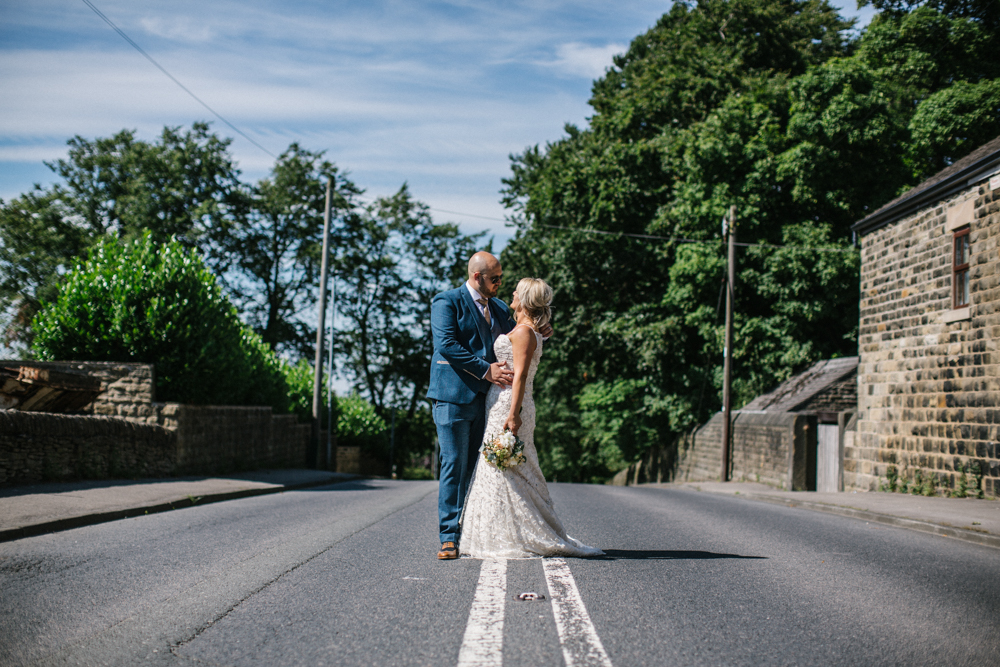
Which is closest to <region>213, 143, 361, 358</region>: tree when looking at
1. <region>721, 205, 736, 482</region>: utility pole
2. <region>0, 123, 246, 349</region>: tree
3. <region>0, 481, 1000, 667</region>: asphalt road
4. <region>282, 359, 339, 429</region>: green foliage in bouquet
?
<region>0, 123, 246, 349</region>: tree

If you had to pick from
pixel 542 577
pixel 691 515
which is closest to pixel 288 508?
pixel 691 515

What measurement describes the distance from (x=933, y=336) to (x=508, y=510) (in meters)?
11.8

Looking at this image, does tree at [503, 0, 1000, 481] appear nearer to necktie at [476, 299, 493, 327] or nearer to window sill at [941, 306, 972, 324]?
window sill at [941, 306, 972, 324]

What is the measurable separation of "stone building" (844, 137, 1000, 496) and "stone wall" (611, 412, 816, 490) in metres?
1.50

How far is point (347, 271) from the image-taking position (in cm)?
4047

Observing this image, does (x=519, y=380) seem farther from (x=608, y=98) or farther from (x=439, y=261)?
(x=439, y=261)

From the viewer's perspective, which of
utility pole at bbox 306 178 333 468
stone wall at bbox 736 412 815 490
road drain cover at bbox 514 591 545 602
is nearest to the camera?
road drain cover at bbox 514 591 545 602

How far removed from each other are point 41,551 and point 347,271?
3521cm

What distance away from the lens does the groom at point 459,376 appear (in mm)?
5441

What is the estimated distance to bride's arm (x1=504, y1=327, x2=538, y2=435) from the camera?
5.40 meters

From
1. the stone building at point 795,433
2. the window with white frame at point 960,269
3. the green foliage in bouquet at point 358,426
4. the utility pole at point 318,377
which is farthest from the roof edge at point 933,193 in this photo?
the green foliage in bouquet at point 358,426

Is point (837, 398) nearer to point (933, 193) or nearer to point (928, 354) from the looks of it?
point (928, 354)

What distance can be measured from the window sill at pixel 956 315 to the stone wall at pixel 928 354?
0.07 feet

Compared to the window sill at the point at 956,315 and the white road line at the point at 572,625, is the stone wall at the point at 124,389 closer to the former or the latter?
the white road line at the point at 572,625
